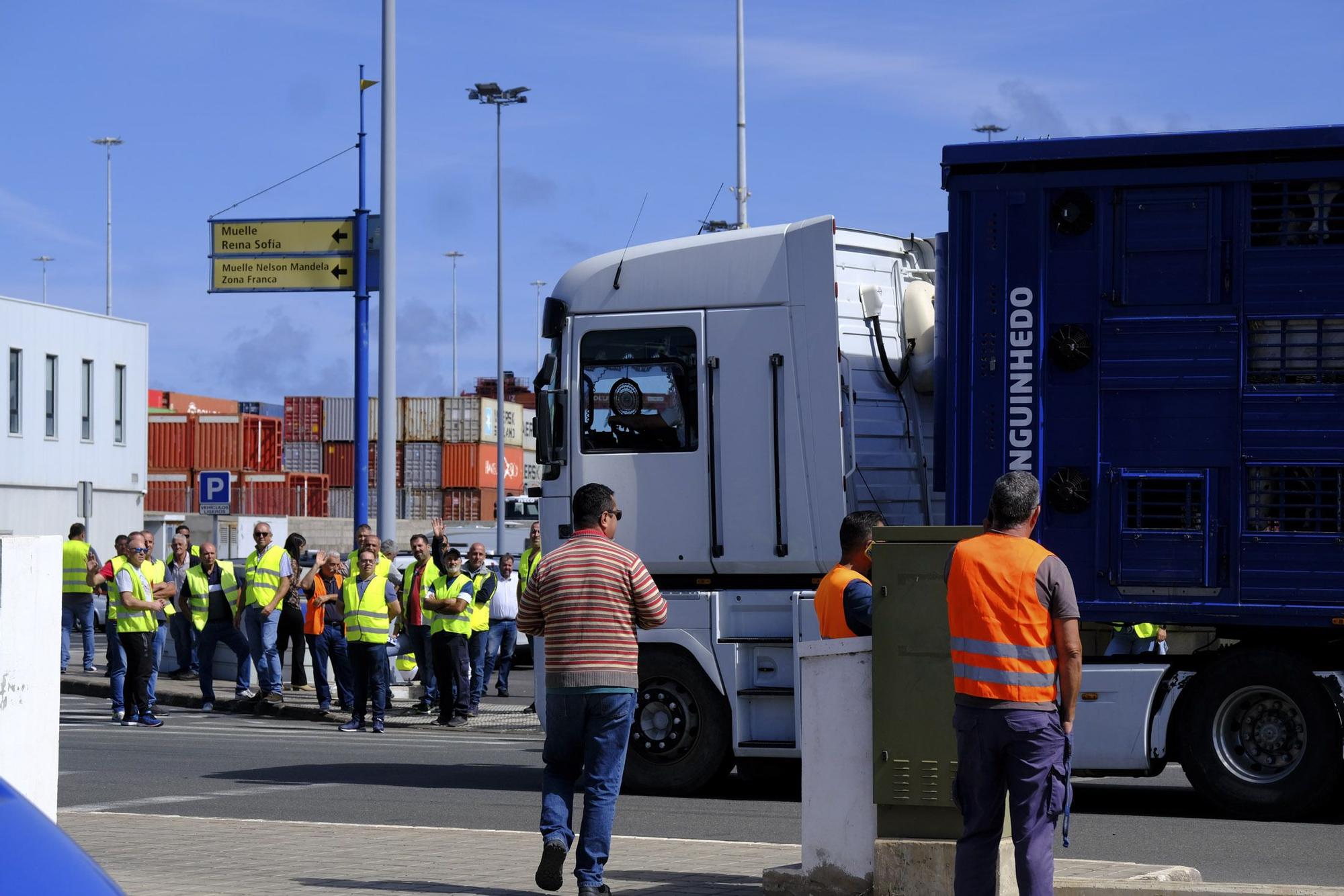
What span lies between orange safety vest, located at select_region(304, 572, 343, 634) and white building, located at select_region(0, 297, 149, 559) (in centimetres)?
2993

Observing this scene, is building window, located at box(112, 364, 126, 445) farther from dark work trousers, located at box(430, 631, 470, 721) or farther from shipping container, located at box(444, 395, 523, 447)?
dark work trousers, located at box(430, 631, 470, 721)

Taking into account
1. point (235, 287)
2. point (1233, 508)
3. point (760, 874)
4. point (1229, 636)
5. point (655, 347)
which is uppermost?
point (235, 287)

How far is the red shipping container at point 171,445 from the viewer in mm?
68562

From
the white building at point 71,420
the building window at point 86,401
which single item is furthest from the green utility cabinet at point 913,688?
the building window at point 86,401

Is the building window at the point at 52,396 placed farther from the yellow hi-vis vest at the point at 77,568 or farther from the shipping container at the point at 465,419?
the yellow hi-vis vest at the point at 77,568

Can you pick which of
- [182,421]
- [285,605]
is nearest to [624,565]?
[285,605]

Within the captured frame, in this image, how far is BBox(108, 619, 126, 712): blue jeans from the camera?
1830cm

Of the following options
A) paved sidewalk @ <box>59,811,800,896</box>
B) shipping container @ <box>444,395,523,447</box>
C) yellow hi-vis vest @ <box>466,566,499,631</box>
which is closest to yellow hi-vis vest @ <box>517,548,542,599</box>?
yellow hi-vis vest @ <box>466,566,499,631</box>

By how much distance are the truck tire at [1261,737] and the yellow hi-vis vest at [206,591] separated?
12.4 metres

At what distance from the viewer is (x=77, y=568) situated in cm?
2405

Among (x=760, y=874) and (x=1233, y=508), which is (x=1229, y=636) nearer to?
(x=1233, y=508)

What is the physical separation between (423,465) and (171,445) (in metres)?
9.34

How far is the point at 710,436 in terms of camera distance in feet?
38.9

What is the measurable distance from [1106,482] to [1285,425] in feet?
3.39
